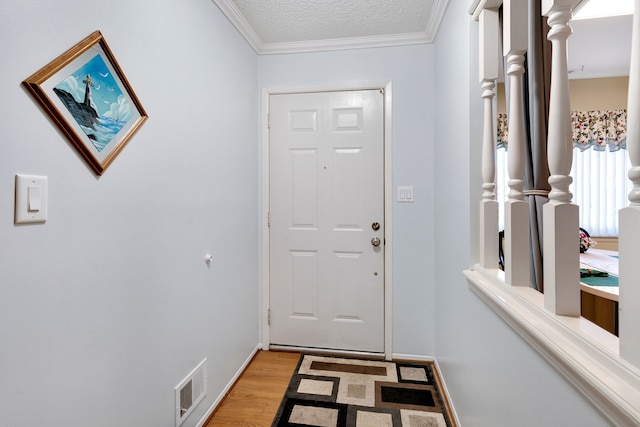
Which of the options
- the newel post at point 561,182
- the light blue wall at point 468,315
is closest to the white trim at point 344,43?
the light blue wall at point 468,315

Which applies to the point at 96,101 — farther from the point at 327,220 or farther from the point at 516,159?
the point at 327,220

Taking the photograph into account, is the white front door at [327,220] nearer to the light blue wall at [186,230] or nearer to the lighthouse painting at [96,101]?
the light blue wall at [186,230]

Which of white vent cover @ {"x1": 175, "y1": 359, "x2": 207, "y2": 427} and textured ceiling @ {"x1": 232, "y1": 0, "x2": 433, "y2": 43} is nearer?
white vent cover @ {"x1": 175, "y1": 359, "x2": 207, "y2": 427}

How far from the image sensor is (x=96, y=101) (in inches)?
42.5

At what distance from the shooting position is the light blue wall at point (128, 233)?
84 centimetres

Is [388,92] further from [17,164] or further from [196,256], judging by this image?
[17,164]

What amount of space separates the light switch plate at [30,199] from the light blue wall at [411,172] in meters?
2.06

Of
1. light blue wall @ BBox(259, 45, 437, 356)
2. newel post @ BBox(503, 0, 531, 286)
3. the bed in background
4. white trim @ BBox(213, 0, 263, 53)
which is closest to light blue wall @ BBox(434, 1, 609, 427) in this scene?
light blue wall @ BBox(259, 45, 437, 356)

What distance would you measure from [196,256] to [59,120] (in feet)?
2.98

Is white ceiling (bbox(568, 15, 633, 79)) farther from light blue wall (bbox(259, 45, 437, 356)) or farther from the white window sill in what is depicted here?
the white window sill

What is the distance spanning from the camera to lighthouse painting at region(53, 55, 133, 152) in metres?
0.98

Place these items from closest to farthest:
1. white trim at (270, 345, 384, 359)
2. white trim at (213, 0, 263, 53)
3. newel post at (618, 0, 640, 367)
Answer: newel post at (618, 0, 640, 367) < white trim at (213, 0, 263, 53) < white trim at (270, 345, 384, 359)

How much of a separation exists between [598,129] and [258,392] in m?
4.45

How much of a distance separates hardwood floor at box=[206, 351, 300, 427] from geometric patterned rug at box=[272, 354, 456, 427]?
6 cm
